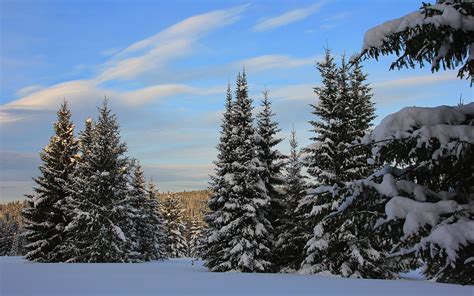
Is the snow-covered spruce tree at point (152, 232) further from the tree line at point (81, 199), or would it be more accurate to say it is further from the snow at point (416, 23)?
the snow at point (416, 23)

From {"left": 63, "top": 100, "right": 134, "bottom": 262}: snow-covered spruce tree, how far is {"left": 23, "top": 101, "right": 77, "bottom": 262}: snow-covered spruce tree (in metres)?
1.12

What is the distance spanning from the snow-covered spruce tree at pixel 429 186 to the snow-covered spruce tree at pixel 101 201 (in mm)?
27862

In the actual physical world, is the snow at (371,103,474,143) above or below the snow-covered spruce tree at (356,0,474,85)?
below

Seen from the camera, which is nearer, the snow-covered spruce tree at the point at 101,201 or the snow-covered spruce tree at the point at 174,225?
the snow-covered spruce tree at the point at 101,201

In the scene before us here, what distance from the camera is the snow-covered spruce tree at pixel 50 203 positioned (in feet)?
103

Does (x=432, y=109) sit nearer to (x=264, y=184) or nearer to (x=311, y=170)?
(x=311, y=170)

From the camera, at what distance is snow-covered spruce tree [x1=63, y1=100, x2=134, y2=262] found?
3012 centimetres

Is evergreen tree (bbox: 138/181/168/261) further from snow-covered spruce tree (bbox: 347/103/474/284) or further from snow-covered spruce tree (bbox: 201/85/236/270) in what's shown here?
snow-covered spruce tree (bbox: 347/103/474/284)

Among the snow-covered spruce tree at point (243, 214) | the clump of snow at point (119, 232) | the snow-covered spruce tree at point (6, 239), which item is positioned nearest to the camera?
the snow-covered spruce tree at point (243, 214)

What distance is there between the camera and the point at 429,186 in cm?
491

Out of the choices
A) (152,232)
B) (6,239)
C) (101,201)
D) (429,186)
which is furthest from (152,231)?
(6,239)

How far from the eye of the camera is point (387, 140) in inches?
180

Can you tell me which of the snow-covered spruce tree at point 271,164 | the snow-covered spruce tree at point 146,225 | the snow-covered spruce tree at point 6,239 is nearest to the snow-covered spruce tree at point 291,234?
the snow-covered spruce tree at point 271,164

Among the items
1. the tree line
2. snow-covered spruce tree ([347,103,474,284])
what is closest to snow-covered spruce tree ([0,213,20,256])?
the tree line
